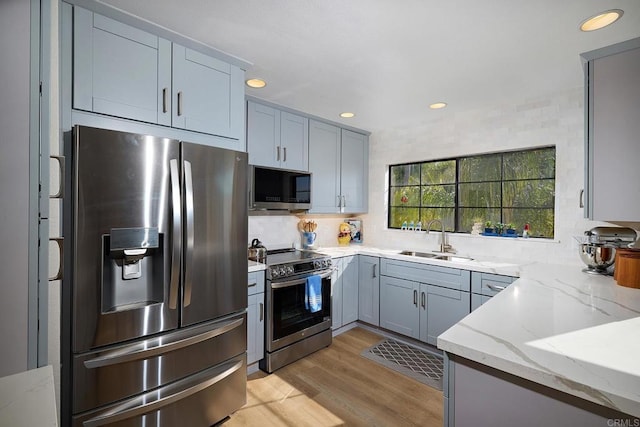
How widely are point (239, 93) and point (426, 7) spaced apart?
1277 mm

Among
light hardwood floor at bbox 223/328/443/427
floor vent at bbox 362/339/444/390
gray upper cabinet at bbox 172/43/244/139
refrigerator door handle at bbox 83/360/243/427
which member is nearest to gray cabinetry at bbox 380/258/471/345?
floor vent at bbox 362/339/444/390

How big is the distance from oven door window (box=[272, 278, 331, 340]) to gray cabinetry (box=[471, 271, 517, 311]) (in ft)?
4.32

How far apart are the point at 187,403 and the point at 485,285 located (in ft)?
7.50

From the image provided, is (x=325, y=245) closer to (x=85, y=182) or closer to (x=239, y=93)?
(x=239, y=93)

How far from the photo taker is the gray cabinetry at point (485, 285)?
245 cm

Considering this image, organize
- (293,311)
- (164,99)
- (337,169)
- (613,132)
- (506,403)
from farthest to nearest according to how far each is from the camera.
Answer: (337,169) < (293,311) < (164,99) < (613,132) < (506,403)

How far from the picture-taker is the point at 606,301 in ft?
4.93

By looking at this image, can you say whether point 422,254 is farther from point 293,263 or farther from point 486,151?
point 293,263

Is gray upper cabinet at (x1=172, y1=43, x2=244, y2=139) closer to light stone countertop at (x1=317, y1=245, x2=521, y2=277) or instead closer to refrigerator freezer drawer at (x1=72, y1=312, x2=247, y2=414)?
refrigerator freezer drawer at (x1=72, y1=312, x2=247, y2=414)

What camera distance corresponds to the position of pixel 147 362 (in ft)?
5.26

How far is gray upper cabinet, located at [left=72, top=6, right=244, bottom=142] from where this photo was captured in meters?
1.57

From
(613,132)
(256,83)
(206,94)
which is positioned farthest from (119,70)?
(613,132)

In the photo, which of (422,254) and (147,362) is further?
(422,254)

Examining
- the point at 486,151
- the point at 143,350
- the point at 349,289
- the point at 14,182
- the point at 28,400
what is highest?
the point at 486,151
